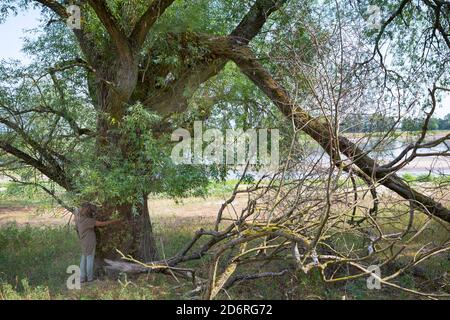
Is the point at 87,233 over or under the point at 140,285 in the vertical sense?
over

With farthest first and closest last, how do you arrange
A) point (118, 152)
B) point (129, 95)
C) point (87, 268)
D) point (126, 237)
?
point (126, 237) < point (87, 268) < point (129, 95) < point (118, 152)

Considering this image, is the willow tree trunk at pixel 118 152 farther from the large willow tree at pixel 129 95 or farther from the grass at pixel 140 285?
the grass at pixel 140 285

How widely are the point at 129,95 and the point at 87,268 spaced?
3612 millimetres

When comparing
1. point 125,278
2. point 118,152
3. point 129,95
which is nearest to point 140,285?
point 125,278

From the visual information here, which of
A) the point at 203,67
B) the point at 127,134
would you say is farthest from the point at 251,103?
the point at 127,134

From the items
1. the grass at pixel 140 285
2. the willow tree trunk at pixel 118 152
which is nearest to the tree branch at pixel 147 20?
the willow tree trunk at pixel 118 152

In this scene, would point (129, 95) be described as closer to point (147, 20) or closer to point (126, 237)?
point (147, 20)

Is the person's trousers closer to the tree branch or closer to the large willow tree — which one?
the large willow tree

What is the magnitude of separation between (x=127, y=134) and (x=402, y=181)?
16.5 feet

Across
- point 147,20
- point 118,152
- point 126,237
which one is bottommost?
point 126,237

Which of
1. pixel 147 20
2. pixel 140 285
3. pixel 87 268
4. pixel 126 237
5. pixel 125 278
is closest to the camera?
pixel 125 278

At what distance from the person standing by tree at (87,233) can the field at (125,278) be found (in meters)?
0.39

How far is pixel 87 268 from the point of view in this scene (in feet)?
32.3

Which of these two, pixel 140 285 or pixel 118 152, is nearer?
pixel 140 285
